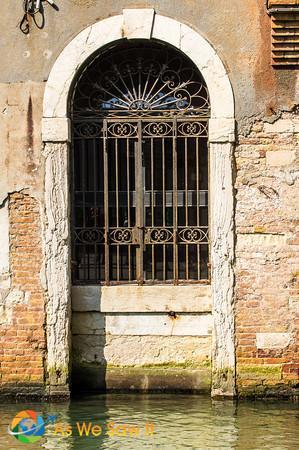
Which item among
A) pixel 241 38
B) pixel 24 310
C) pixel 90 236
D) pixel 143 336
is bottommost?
pixel 143 336

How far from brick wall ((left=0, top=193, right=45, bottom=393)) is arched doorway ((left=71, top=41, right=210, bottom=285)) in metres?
0.42

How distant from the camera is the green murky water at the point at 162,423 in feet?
23.6

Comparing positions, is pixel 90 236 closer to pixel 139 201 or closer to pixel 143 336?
pixel 139 201

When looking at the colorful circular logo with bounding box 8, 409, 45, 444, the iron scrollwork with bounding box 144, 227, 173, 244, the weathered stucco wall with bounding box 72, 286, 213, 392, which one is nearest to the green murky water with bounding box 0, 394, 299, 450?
the colorful circular logo with bounding box 8, 409, 45, 444

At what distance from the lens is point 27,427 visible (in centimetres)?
775

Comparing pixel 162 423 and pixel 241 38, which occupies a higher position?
pixel 241 38

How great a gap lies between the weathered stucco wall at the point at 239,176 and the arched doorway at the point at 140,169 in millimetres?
386

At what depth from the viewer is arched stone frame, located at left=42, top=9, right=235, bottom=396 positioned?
8547 millimetres

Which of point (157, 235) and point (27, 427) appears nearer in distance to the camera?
point (27, 427)

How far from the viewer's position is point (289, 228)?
8586mm

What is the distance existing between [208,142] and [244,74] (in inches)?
27.7

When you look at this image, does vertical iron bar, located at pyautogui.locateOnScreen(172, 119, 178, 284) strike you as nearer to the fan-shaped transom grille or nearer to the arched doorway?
the arched doorway

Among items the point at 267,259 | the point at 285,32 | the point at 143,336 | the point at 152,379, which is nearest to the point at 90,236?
the point at 143,336

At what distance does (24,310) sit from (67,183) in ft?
4.10
